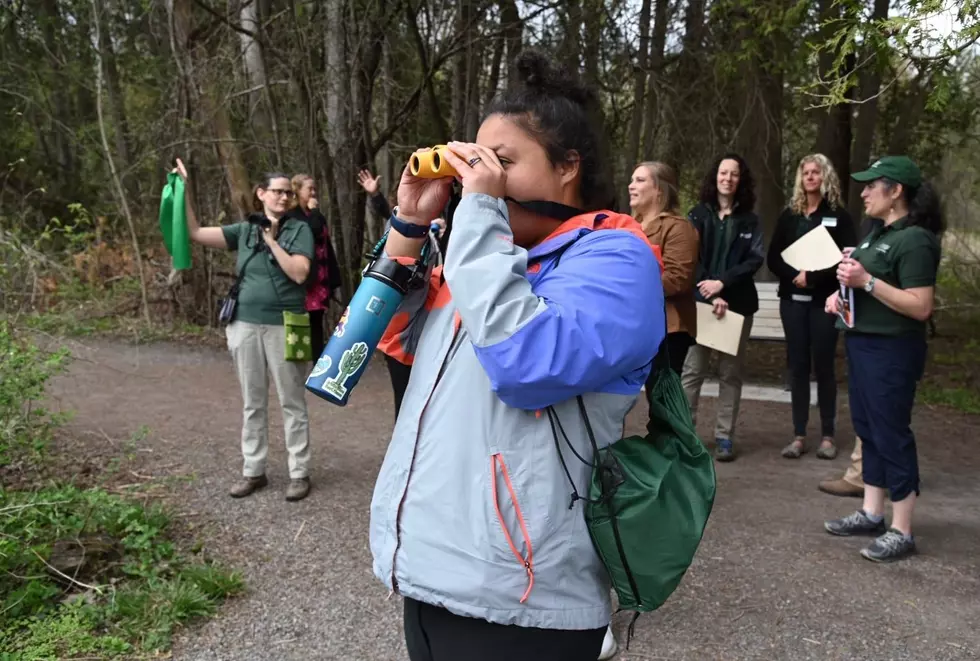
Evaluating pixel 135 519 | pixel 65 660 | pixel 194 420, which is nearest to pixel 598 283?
pixel 65 660

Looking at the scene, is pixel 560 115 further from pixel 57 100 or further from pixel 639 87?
pixel 57 100

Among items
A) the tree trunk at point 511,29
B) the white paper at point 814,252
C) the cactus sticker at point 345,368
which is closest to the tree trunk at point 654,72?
the tree trunk at point 511,29

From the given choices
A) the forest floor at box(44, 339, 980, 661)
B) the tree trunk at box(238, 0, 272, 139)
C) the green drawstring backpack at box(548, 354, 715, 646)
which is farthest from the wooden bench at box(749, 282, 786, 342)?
the green drawstring backpack at box(548, 354, 715, 646)

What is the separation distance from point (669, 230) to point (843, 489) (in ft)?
7.07

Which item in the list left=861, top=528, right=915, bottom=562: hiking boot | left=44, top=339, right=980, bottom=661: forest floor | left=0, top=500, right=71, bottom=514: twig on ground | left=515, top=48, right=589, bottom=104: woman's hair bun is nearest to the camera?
left=515, top=48, right=589, bottom=104: woman's hair bun

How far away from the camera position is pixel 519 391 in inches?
57.3

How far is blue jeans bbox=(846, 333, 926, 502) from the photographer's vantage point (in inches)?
161

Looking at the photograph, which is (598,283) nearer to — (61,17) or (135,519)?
(135,519)

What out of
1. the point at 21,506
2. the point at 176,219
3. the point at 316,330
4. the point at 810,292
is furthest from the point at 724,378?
the point at 21,506

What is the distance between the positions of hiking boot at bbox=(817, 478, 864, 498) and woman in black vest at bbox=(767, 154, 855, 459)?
2.78 ft

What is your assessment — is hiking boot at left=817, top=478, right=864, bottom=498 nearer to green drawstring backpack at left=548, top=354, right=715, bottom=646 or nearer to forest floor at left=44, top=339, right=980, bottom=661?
forest floor at left=44, top=339, right=980, bottom=661

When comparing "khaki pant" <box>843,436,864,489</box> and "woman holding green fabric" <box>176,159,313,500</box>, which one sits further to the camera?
"khaki pant" <box>843,436,864,489</box>

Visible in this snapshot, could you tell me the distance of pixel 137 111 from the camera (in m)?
14.3

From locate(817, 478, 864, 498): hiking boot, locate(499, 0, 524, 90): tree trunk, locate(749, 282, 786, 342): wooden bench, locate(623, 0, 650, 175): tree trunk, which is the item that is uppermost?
locate(499, 0, 524, 90): tree trunk
